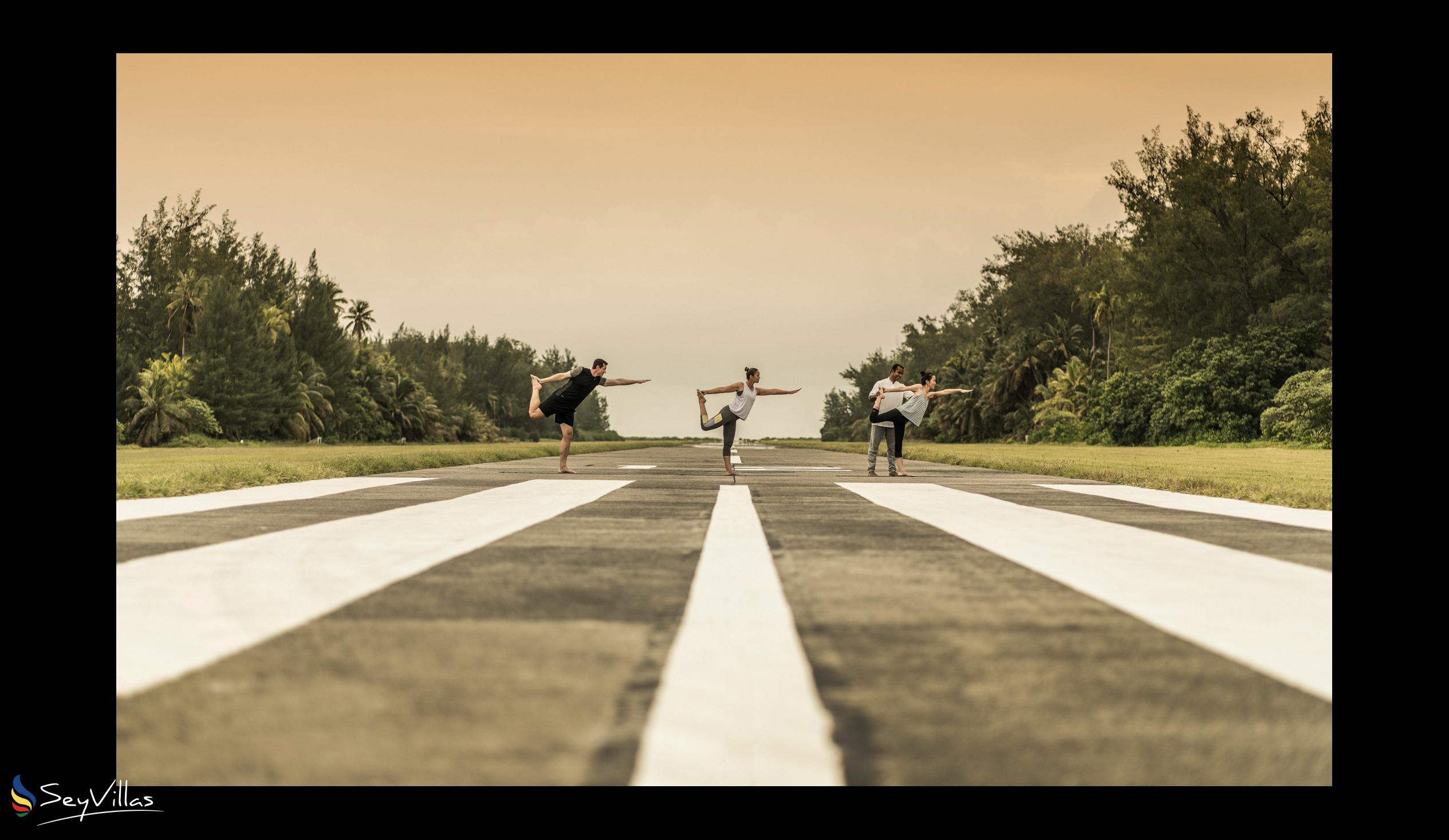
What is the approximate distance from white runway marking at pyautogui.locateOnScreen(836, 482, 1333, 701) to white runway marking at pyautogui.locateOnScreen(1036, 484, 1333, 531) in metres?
1.28

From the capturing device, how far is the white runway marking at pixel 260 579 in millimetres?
2797

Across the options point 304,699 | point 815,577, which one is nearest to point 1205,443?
point 815,577

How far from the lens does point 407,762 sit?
6.41 ft

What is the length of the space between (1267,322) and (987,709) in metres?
46.7

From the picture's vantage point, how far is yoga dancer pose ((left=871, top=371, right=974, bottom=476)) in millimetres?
14859

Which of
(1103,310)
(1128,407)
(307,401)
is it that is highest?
(1103,310)

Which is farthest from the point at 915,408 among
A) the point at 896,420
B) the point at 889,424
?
the point at 889,424

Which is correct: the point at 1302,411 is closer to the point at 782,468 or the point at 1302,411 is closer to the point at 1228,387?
the point at 1228,387

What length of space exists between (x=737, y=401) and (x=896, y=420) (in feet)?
8.39

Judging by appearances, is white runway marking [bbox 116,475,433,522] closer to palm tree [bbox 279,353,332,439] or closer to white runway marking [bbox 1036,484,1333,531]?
white runway marking [bbox 1036,484,1333,531]
